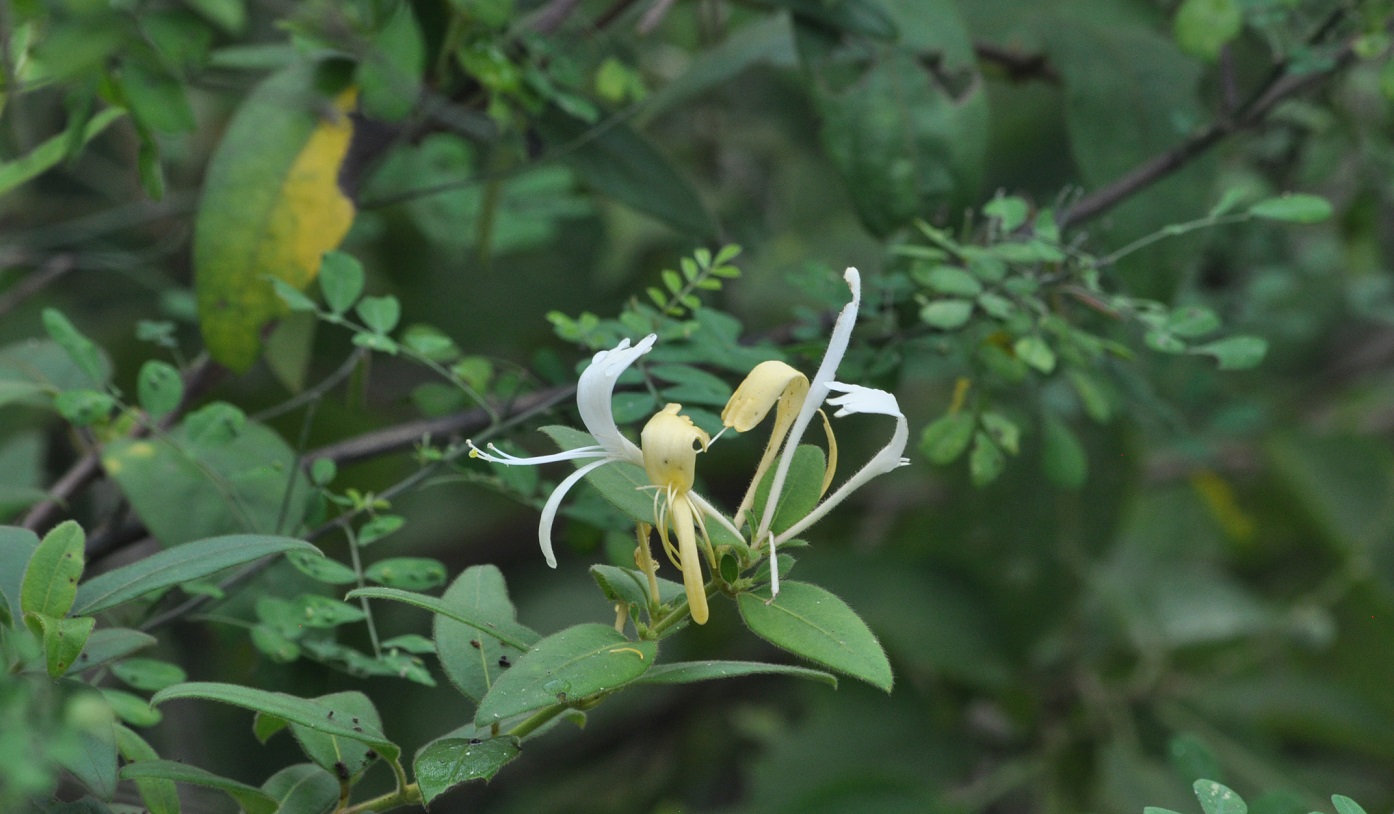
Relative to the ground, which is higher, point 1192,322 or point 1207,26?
point 1207,26

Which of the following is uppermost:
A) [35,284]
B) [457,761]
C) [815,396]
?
[815,396]

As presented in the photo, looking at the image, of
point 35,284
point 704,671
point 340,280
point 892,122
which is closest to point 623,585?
point 704,671

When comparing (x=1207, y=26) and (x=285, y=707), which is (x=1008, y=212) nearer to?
(x=1207, y=26)

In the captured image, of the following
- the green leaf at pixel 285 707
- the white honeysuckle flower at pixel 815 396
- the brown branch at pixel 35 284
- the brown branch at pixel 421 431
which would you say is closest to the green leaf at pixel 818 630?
the white honeysuckle flower at pixel 815 396

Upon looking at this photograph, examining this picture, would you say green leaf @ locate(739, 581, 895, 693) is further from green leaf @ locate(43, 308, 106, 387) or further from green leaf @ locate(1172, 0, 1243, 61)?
green leaf @ locate(1172, 0, 1243, 61)

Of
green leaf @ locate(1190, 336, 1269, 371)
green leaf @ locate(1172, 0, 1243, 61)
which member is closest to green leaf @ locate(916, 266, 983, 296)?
green leaf @ locate(1190, 336, 1269, 371)

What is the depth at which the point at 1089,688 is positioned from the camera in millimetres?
1089

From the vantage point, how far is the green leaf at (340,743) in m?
0.38

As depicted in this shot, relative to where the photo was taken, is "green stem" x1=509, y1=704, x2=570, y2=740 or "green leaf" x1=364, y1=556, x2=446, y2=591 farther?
"green leaf" x1=364, y1=556, x2=446, y2=591

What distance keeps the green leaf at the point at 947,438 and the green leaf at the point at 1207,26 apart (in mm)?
252

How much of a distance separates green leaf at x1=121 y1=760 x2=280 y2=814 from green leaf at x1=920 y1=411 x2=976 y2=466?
0.31m

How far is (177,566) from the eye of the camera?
374 millimetres

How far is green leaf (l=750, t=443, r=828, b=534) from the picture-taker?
1.27 feet

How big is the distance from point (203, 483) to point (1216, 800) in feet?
1.41
